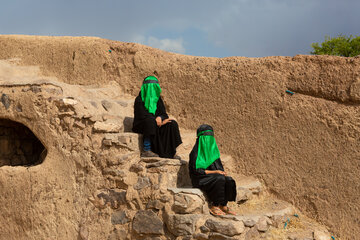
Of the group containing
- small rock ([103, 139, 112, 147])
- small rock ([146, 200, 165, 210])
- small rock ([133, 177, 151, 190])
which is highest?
small rock ([103, 139, 112, 147])

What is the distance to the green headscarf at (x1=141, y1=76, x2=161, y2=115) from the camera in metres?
5.15

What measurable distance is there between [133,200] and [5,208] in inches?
83.8

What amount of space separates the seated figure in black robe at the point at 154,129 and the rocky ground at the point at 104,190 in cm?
18

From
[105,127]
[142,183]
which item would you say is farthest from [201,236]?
[105,127]

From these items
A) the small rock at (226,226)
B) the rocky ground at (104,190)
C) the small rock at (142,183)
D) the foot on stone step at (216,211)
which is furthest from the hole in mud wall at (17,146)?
the small rock at (226,226)

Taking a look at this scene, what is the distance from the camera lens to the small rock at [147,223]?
4383mm

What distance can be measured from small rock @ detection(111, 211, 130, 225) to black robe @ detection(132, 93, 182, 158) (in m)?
0.89

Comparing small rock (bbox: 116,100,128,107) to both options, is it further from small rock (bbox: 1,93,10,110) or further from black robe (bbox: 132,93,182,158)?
small rock (bbox: 1,93,10,110)

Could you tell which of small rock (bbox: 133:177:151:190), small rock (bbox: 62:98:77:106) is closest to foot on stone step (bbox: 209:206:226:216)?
small rock (bbox: 133:177:151:190)

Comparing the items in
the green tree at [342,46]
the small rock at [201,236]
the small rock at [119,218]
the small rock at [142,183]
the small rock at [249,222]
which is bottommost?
the small rock at [201,236]

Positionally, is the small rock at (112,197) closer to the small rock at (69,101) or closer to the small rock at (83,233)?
the small rock at (83,233)

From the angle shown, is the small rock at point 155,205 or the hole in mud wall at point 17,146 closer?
the small rock at point 155,205

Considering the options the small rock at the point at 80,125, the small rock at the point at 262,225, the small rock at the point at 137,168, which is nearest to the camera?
the small rock at the point at 262,225

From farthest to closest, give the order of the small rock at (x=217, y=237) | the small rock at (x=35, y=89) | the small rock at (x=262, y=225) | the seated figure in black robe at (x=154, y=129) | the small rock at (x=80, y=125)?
the small rock at (x=35, y=89) < the small rock at (x=80, y=125) < the seated figure in black robe at (x=154, y=129) < the small rock at (x=262, y=225) < the small rock at (x=217, y=237)
